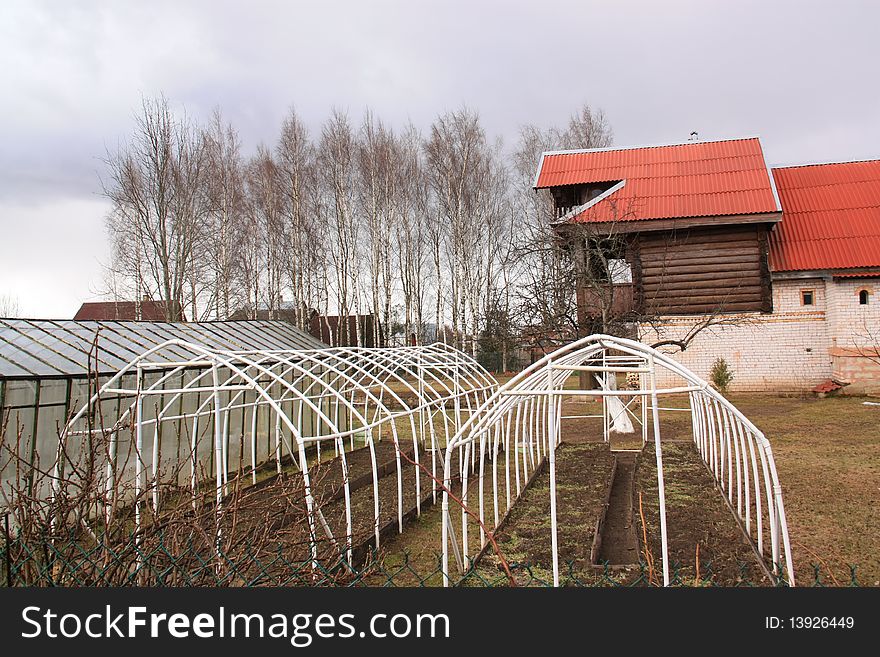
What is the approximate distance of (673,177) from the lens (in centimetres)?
2086

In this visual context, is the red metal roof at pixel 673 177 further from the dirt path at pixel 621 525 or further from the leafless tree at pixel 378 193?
the dirt path at pixel 621 525

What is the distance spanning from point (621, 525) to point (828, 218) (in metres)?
17.3

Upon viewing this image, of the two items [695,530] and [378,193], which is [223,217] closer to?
[378,193]

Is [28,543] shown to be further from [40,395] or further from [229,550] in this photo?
[40,395]

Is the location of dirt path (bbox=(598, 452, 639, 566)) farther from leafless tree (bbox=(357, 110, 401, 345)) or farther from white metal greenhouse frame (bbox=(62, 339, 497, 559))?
leafless tree (bbox=(357, 110, 401, 345))

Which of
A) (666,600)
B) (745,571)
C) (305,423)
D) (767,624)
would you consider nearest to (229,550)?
(666,600)

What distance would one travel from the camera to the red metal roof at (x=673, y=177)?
19281mm

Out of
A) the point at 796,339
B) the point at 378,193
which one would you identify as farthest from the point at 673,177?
the point at 378,193

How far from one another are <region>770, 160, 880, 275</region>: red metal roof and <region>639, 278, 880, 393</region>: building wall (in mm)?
665

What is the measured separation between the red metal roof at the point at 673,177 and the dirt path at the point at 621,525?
10.1 m

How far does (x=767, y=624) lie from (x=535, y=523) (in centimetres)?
440

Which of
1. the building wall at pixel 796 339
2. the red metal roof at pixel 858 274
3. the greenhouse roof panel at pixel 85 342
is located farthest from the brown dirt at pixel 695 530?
the red metal roof at pixel 858 274

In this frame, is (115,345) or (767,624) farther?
(115,345)

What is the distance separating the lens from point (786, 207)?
21359 mm
